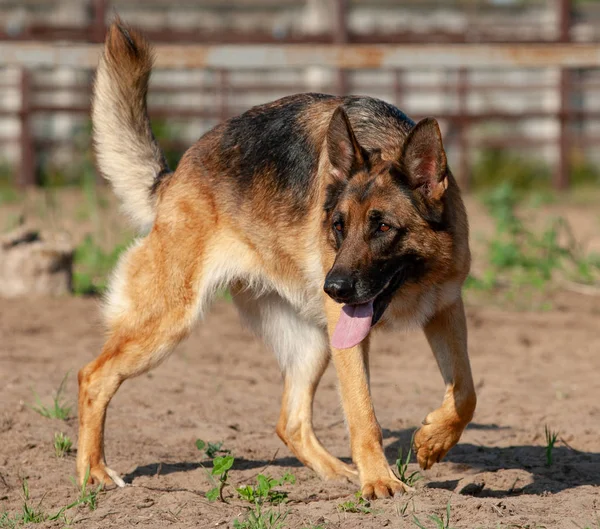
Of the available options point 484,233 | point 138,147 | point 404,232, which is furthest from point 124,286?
point 484,233

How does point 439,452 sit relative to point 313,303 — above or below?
below

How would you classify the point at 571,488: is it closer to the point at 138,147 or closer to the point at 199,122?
the point at 138,147

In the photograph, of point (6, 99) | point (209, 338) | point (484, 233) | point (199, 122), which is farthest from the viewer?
point (6, 99)

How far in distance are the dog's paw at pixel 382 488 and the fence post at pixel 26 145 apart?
1093 cm

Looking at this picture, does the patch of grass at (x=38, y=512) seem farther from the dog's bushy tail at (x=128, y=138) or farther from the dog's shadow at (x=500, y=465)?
the dog's bushy tail at (x=128, y=138)

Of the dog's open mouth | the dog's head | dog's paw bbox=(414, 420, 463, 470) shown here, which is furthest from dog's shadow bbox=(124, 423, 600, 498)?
the dog's head

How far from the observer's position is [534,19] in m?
21.5

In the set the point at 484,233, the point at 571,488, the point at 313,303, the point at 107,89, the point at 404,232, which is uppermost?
the point at 107,89

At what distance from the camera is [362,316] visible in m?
3.75

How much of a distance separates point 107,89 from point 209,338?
2.43 m

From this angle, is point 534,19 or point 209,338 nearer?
point 209,338

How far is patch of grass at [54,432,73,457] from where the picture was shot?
172 inches

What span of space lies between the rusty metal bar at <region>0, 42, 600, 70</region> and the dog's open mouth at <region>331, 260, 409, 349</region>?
10.9 feet

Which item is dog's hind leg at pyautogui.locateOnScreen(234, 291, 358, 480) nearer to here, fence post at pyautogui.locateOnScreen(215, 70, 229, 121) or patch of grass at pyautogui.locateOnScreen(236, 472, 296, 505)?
patch of grass at pyautogui.locateOnScreen(236, 472, 296, 505)
